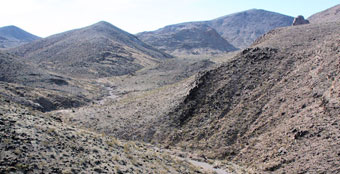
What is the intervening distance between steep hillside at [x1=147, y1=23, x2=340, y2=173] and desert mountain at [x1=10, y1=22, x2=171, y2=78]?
5872 centimetres

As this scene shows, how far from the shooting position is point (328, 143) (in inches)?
661

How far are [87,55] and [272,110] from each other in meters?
87.5

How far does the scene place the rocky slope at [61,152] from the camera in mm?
11380

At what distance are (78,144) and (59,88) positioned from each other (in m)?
45.7

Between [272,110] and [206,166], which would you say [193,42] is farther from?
[206,166]

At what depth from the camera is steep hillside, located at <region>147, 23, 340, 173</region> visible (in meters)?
→ 17.9

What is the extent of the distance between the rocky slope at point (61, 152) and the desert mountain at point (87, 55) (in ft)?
222

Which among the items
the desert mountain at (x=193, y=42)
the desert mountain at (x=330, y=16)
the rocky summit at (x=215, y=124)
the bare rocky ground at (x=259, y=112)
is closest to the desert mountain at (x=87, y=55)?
the desert mountain at (x=193, y=42)

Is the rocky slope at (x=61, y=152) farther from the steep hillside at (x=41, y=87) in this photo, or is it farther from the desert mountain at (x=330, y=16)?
the desert mountain at (x=330, y=16)

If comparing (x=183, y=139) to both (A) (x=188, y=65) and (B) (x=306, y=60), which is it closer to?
(B) (x=306, y=60)

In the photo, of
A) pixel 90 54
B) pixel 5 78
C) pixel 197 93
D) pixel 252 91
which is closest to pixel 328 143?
pixel 252 91

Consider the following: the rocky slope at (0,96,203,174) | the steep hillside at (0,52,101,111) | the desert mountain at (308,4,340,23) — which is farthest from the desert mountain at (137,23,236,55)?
the rocky slope at (0,96,203,174)

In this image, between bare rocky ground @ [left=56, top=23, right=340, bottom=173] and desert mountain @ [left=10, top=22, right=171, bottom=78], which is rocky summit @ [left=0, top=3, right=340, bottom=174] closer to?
bare rocky ground @ [left=56, top=23, right=340, bottom=173]

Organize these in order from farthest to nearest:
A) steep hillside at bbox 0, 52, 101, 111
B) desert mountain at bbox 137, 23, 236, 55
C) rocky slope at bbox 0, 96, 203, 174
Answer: desert mountain at bbox 137, 23, 236, 55, steep hillside at bbox 0, 52, 101, 111, rocky slope at bbox 0, 96, 203, 174
